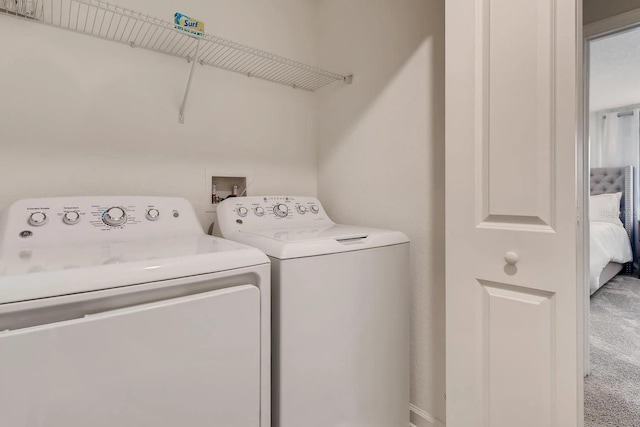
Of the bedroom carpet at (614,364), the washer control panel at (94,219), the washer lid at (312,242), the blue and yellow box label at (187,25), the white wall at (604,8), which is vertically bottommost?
the bedroom carpet at (614,364)

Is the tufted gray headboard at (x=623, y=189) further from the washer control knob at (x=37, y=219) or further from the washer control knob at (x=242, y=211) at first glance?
the washer control knob at (x=37, y=219)

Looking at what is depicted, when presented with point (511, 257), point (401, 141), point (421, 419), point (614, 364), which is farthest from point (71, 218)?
→ point (614, 364)

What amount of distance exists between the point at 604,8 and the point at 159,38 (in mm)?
2206

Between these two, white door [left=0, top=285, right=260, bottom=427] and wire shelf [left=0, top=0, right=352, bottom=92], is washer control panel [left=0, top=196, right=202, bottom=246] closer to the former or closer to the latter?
white door [left=0, top=285, right=260, bottom=427]

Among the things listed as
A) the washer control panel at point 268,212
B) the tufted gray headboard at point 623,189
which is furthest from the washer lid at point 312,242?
the tufted gray headboard at point 623,189

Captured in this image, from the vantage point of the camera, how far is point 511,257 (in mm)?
1018

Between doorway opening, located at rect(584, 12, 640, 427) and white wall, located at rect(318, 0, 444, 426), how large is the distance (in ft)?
3.09

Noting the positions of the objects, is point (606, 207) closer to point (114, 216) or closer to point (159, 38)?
point (159, 38)

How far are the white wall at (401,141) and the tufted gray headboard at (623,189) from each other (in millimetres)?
4673

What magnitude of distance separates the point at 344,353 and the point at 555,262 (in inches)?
28.8

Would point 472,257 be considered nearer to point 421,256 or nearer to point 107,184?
point 421,256

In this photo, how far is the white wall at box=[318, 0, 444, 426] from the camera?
1411mm

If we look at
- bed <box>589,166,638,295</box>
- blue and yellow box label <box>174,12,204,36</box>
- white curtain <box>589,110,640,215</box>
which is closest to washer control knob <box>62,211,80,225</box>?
blue and yellow box label <box>174,12,204,36</box>

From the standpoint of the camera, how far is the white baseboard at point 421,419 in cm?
142
